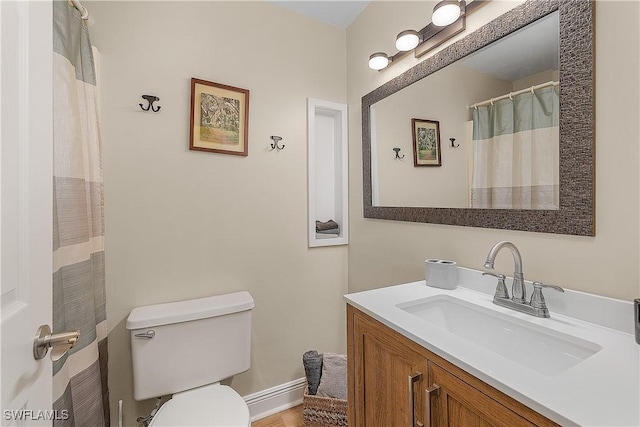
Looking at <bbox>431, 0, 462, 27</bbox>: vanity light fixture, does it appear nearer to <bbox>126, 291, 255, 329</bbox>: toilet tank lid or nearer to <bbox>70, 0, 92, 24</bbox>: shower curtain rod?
<bbox>70, 0, 92, 24</bbox>: shower curtain rod

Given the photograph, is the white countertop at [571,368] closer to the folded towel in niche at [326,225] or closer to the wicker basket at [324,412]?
the wicker basket at [324,412]

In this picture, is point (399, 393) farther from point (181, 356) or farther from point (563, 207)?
point (181, 356)

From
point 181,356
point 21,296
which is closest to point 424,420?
point 21,296

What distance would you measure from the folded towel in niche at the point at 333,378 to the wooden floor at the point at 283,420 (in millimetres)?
263

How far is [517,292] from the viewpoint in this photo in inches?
36.7

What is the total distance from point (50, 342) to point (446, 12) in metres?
1.61

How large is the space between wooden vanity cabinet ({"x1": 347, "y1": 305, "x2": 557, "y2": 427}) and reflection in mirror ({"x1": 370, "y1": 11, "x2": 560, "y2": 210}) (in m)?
0.63

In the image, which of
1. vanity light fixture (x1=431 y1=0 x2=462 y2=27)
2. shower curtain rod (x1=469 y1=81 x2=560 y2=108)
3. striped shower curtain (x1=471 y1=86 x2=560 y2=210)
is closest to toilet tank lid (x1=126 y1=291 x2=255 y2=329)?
striped shower curtain (x1=471 y1=86 x2=560 y2=210)

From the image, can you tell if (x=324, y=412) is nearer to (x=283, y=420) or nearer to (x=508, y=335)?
(x=283, y=420)

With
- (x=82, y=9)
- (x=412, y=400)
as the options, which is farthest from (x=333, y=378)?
(x=82, y=9)

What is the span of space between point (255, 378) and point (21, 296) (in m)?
1.46

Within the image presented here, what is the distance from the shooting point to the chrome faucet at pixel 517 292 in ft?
2.87

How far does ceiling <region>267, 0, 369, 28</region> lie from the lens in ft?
5.67

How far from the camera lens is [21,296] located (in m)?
0.53
